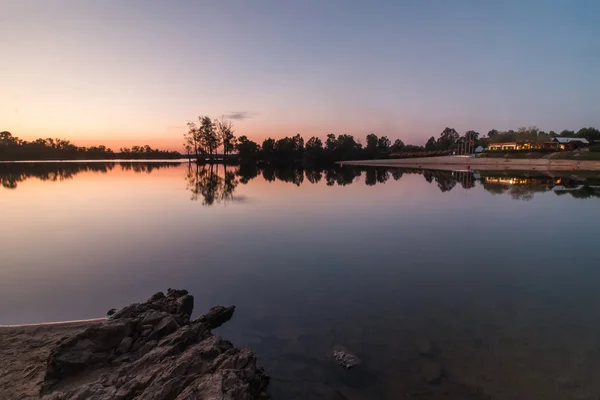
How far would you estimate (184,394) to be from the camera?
16.3 feet

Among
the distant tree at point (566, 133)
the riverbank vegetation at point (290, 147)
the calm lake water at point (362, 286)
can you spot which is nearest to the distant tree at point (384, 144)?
the riverbank vegetation at point (290, 147)

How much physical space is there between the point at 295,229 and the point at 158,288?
30.9 feet

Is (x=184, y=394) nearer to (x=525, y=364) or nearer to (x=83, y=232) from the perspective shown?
(x=525, y=364)

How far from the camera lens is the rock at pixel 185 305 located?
345 inches

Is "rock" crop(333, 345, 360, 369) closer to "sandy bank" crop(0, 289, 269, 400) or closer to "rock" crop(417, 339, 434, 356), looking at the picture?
"rock" crop(417, 339, 434, 356)

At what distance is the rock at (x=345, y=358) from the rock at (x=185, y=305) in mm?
A: 4172

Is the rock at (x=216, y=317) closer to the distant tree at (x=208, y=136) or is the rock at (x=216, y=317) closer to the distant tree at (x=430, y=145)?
the distant tree at (x=208, y=136)

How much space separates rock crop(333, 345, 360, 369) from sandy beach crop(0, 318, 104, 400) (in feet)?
19.1

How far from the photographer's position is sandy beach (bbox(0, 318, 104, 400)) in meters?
5.87

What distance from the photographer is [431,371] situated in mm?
6703

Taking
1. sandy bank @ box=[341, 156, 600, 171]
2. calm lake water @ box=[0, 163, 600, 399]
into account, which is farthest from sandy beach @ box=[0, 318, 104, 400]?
sandy bank @ box=[341, 156, 600, 171]

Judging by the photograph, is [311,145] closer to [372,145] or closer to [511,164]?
[372,145]

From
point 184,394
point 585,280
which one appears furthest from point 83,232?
point 585,280

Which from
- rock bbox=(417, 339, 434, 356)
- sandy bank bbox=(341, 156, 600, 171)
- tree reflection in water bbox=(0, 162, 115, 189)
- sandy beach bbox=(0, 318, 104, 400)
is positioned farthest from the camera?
sandy bank bbox=(341, 156, 600, 171)
